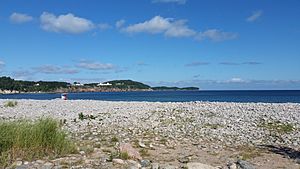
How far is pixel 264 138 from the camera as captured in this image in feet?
48.6

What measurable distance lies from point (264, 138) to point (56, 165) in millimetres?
8575

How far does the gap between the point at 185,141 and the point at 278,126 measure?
5072 mm

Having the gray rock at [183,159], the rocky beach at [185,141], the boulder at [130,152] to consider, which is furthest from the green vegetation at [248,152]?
the boulder at [130,152]

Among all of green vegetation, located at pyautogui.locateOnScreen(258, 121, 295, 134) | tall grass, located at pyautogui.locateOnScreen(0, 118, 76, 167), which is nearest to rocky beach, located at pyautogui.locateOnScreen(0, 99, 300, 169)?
green vegetation, located at pyautogui.locateOnScreen(258, 121, 295, 134)

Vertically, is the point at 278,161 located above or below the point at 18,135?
below

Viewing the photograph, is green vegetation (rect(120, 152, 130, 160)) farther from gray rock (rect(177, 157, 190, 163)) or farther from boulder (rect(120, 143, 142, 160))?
gray rock (rect(177, 157, 190, 163))

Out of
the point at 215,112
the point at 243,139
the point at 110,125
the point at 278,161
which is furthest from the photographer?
the point at 215,112

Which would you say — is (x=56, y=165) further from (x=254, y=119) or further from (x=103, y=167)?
(x=254, y=119)

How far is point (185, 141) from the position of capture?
14.2 m

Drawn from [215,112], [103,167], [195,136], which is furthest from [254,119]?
[103,167]

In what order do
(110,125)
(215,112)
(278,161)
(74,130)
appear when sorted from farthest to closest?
(215,112), (110,125), (74,130), (278,161)

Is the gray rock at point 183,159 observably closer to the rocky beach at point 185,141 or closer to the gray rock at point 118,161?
the rocky beach at point 185,141

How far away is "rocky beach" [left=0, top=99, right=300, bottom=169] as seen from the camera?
10.4 metres

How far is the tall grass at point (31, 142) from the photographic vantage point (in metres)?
9.88
